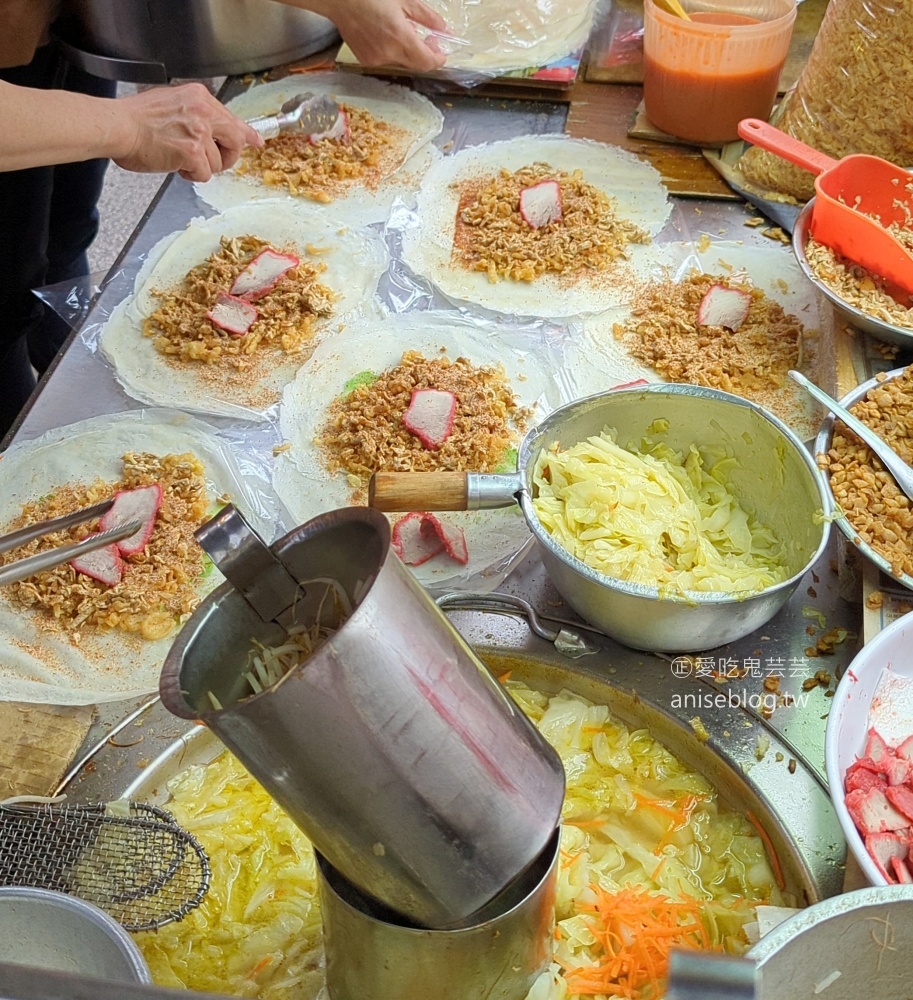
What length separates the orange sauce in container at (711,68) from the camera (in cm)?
238

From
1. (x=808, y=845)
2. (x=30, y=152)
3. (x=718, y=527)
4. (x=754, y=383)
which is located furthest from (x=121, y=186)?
(x=808, y=845)

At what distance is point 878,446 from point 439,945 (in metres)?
1.08

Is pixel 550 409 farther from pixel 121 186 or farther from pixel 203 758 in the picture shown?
pixel 121 186

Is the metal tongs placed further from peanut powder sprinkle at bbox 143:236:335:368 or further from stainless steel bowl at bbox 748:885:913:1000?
stainless steel bowl at bbox 748:885:913:1000

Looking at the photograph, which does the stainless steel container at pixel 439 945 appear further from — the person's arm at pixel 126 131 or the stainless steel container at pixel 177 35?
the stainless steel container at pixel 177 35

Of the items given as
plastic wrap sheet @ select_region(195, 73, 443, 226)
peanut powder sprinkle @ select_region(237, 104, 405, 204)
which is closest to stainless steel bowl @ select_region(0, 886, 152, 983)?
plastic wrap sheet @ select_region(195, 73, 443, 226)

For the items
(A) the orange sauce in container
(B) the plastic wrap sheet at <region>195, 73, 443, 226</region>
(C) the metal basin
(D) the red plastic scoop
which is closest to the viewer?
(C) the metal basin

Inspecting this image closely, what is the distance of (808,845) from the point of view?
50.5 inches

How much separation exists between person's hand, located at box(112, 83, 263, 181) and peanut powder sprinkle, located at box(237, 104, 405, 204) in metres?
0.40

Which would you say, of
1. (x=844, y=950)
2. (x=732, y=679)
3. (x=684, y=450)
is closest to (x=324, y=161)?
(x=684, y=450)

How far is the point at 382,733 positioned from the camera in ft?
2.70

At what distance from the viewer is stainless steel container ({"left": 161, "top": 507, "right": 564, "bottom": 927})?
2.61 feet

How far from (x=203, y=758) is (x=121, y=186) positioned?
12.4 ft

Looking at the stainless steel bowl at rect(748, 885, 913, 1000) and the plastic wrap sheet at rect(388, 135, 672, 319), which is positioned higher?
the stainless steel bowl at rect(748, 885, 913, 1000)
